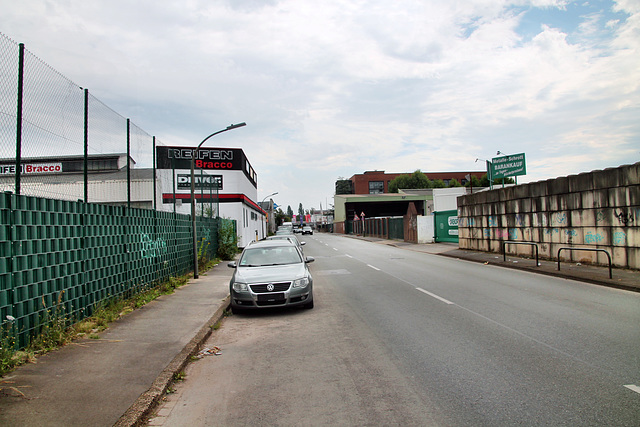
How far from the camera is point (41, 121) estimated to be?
22.2 feet

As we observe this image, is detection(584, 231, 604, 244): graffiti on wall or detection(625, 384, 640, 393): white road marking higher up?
detection(584, 231, 604, 244): graffiti on wall

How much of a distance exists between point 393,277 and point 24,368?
10673 millimetres

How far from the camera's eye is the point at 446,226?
31.9m

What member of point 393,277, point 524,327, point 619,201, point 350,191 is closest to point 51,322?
point 524,327

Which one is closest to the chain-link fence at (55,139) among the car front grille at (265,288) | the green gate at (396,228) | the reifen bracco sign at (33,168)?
the reifen bracco sign at (33,168)

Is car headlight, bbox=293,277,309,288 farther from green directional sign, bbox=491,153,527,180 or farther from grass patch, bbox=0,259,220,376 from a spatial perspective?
green directional sign, bbox=491,153,527,180

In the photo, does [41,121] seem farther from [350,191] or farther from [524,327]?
[350,191]

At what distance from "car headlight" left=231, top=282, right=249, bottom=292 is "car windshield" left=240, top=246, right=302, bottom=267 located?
104 cm

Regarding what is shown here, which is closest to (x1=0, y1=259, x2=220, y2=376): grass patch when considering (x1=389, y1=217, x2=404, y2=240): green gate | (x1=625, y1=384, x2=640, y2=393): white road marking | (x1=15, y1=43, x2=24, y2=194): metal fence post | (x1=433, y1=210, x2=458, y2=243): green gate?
(x1=15, y1=43, x2=24, y2=194): metal fence post

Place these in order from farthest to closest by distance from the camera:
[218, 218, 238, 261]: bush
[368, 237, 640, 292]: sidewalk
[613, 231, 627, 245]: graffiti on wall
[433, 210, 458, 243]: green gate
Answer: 1. [433, 210, 458, 243]: green gate
2. [218, 218, 238, 261]: bush
3. [613, 231, 627, 245]: graffiti on wall
4. [368, 237, 640, 292]: sidewalk

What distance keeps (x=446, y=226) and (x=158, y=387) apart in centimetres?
2932

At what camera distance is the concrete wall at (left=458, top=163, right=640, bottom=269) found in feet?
42.1

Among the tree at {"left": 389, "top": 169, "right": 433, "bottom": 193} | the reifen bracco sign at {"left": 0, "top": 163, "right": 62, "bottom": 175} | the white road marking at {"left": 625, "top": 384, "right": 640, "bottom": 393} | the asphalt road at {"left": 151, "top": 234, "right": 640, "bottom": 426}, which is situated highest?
the tree at {"left": 389, "top": 169, "right": 433, "bottom": 193}

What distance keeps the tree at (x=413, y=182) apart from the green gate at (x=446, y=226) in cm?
7131
